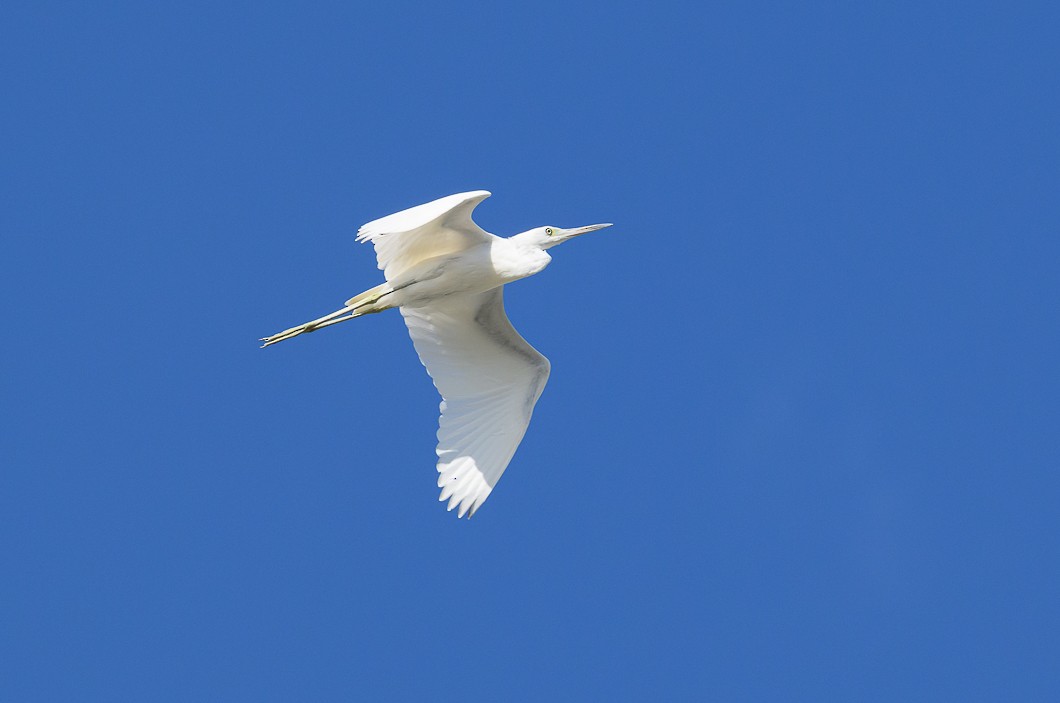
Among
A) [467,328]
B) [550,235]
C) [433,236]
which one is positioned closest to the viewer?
[433,236]

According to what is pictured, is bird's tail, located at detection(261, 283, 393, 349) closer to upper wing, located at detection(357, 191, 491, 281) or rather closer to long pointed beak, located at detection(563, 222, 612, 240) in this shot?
upper wing, located at detection(357, 191, 491, 281)

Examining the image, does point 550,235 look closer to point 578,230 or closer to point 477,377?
point 578,230

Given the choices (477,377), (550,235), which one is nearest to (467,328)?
(477,377)

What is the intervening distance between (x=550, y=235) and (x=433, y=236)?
135 centimetres

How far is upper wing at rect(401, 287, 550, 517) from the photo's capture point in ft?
55.6

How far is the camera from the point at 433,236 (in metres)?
16.0

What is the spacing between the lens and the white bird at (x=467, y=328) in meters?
16.1

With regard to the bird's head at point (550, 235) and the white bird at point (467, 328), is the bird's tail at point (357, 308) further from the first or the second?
the bird's head at point (550, 235)

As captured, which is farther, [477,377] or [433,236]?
[477,377]

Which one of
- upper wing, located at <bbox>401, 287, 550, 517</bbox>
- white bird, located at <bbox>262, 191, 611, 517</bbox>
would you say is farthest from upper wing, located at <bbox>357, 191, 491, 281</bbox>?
upper wing, located at <bbox>401, 287, 550, 517</bbox>

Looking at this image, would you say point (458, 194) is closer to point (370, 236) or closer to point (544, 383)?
point (370, 236)

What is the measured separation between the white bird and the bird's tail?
10 millimetres

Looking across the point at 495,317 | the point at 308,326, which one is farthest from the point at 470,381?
the point at 308,326

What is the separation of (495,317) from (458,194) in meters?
2.53
